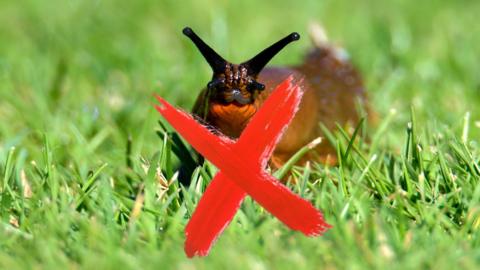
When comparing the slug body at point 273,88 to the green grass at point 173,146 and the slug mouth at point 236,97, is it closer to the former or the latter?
the slug mouth at point 236,97

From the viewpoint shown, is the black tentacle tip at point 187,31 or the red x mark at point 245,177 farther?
the black tentacle tip at point 187,31

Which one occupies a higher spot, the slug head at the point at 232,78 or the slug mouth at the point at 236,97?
the slug head at the point at 232,78

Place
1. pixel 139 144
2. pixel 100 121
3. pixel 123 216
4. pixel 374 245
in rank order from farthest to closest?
pixel 100 121 → pixel 139 144 → pixel 123 216 → pixel 374 245

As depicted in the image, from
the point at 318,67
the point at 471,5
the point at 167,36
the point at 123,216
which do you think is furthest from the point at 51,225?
the point at 471,5

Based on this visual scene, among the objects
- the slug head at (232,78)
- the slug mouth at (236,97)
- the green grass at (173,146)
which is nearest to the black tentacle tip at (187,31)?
the slug head at (232,78)

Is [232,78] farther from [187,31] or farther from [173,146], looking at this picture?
[173,146]

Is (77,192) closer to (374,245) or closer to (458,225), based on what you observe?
(374,245)

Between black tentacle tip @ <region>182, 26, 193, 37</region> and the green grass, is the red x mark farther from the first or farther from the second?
black tentacle tip @ <region>182, 26, 193, 37</region>
